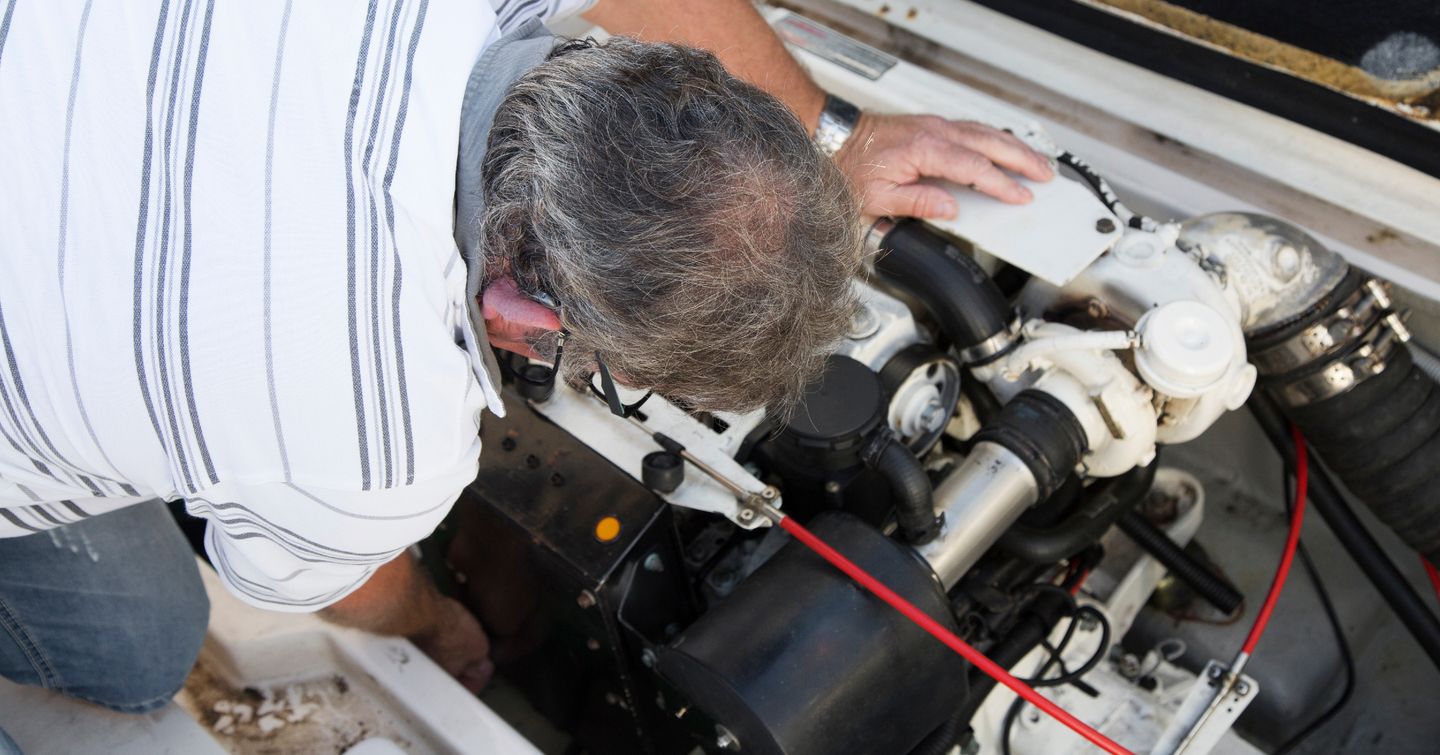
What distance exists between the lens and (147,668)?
1.11 metres

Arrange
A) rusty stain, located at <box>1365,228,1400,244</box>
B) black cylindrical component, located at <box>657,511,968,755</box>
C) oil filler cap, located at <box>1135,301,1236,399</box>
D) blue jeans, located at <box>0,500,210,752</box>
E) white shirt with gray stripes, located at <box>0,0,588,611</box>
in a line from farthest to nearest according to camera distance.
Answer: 1. rusty stain, located at <box>1365,228,1400,244</box>
2. blue jeans, located at <box>0,500,210,752</box>
3. oil filler cap, located at <box>1135,301,1236,399</box>
4. black cylindrical component, located at <box>657,511,968,755</box>
5. white shirt with gray stripes, located at <box>0,0,588,611</box>

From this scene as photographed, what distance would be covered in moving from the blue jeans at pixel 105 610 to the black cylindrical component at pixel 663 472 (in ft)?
1.82

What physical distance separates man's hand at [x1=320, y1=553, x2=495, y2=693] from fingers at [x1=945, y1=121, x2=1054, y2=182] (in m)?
0.77

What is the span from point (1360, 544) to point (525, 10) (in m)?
1.11

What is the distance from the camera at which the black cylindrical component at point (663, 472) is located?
3.32ft

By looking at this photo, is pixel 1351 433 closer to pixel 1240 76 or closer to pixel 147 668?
pixel 1240 76

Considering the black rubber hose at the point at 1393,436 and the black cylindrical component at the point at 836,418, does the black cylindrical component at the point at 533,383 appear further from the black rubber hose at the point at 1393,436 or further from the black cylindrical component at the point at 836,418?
the black rubber hose at the point at 1393,436

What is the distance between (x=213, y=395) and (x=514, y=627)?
2.07 ft

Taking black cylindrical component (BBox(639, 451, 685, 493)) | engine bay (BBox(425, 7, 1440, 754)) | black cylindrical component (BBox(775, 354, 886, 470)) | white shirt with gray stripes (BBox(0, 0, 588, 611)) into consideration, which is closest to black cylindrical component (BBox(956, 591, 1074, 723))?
engine bay (BBox(425, 7, 1440, 754))

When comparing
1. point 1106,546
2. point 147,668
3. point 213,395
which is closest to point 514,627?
point 147,668

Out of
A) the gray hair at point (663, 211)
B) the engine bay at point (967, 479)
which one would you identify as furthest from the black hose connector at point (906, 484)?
the gray hair at point (663, 211)

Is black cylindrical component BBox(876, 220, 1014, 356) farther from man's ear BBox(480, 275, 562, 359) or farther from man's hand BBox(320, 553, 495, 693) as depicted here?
man's hand BBox(320, 553, 495, 693)

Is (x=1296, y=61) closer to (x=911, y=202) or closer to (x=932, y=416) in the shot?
(x=911, y=202)

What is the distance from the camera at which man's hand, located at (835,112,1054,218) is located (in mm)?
1133
